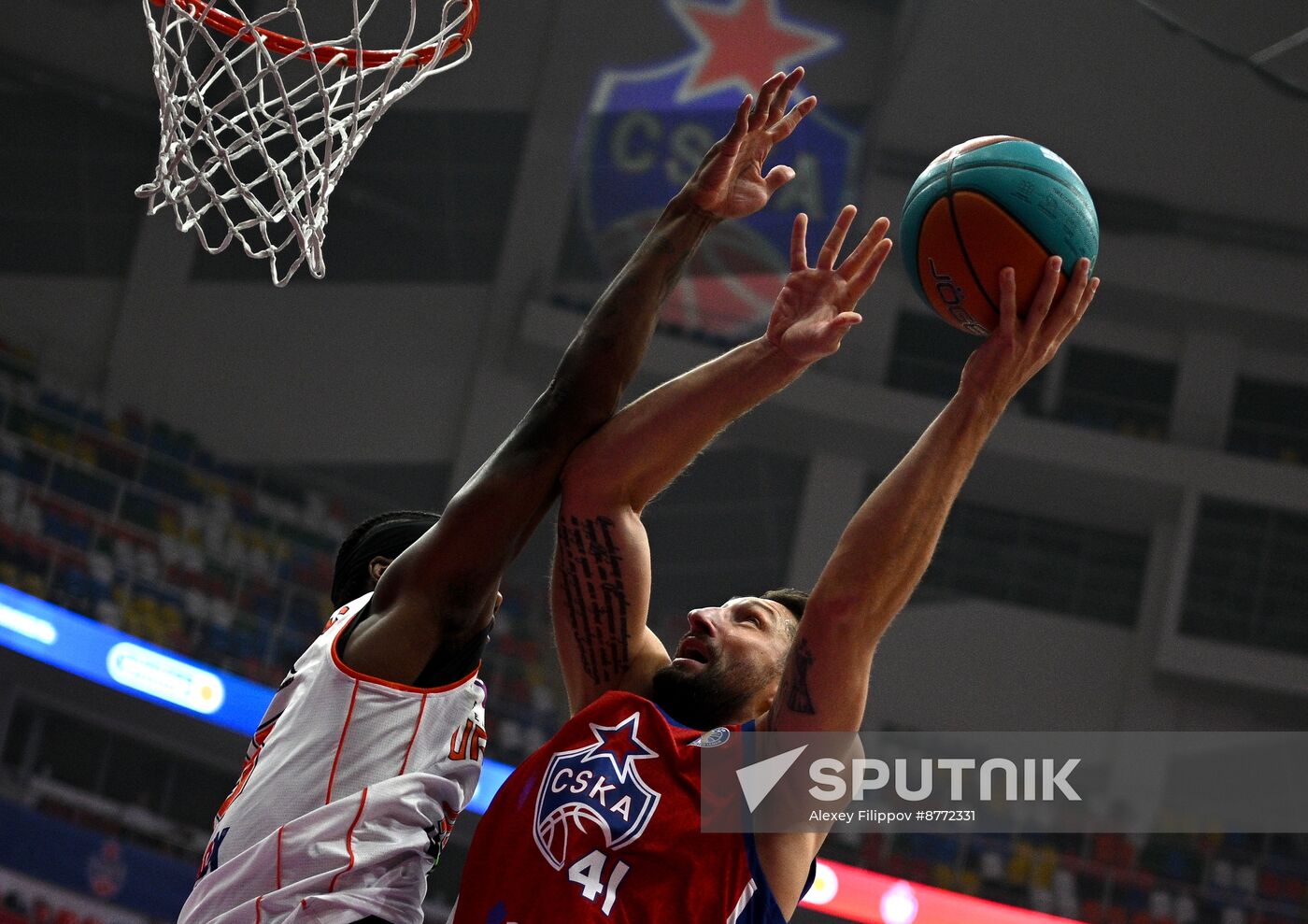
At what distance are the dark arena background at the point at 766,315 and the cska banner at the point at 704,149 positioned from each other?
3 cm

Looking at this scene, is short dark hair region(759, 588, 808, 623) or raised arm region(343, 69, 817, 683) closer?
raised arm region(343, 69, 817, 683)

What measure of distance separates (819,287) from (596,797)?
847 millimetres

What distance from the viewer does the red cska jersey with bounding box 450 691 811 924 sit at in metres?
1.95

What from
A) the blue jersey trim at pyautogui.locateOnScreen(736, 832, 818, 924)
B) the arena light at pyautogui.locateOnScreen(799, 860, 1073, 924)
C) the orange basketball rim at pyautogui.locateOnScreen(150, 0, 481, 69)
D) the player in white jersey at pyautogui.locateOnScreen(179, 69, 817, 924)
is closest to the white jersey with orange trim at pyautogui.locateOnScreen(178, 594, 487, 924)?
the player in white jersey at pyautogui.locateOnScreen(179, 69, 817, 924)

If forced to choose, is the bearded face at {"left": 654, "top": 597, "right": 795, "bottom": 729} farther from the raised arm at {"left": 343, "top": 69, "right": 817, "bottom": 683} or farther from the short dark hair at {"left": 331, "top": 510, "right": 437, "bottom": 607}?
the short dark hair at {"left": 331, "top": 510, "right": 437, "bottom": 607}

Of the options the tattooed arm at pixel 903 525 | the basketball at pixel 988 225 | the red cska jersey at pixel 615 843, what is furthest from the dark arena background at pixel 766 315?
the tattooed arm at pixel 903 525

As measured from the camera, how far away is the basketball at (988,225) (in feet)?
6.63

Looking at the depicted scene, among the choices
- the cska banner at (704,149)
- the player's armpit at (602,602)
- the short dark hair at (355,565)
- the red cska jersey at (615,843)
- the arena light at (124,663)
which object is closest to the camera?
the red cska jersey at (615,843)

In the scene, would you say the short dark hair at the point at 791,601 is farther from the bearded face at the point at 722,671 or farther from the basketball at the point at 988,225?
the basketball at the point at 988,225

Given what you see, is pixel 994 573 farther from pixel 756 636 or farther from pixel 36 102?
pixel 756 636

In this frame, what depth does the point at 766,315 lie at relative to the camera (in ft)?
43.1

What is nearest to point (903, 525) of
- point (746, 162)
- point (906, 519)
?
point (906, 519)

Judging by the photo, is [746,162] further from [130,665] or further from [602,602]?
[130,665]

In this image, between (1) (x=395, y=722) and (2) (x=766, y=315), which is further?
(2) (x=766, y=315)
